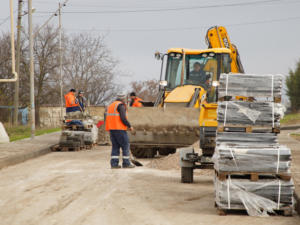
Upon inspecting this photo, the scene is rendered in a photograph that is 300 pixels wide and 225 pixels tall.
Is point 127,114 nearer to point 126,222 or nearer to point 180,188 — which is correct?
point 180,188

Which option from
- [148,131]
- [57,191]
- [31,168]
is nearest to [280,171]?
[57,191]

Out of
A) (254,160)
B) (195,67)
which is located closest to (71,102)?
(195,67)

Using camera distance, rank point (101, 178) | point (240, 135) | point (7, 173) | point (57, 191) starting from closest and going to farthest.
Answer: point (240, 135)
point (57, 191)
point (101, 178)
point (7, 173)

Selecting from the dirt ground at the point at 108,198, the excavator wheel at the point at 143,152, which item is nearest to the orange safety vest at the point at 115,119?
the dirt ground at the point at 108,198

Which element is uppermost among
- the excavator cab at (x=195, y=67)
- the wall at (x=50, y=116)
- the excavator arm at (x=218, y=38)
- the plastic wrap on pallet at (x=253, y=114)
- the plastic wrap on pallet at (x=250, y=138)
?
the excavator arm at (x=218, y=38)

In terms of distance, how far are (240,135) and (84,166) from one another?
6307 mm

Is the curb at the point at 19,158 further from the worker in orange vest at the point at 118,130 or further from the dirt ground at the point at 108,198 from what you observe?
the worker in orange vest at the point at 118,130

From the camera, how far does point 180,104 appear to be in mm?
14547

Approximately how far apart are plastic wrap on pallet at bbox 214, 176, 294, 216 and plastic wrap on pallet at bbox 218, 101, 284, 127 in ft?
4.81

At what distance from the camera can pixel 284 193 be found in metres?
7.77

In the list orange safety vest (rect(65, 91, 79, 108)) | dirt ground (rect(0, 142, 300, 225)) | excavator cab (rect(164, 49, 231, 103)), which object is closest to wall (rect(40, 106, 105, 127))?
orange safety vest (rect(65, 91, 79, 108))

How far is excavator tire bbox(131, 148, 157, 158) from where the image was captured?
16.0 metres

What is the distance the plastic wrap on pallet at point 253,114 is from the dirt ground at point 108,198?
1366 mm

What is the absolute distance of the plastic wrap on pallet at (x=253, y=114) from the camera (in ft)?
29.6
